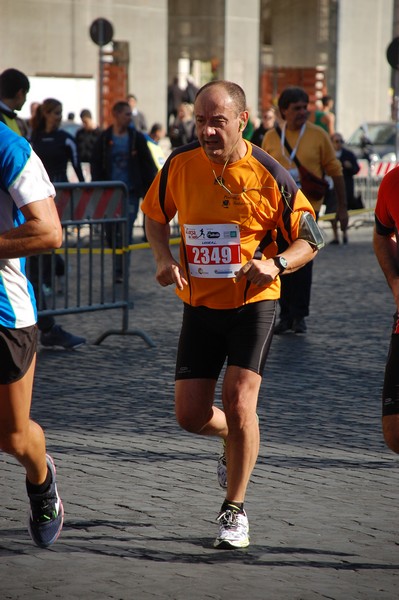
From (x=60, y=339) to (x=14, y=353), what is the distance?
527cm

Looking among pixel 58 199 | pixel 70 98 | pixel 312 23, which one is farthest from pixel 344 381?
pixel 312 23

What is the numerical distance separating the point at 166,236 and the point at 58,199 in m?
4.44

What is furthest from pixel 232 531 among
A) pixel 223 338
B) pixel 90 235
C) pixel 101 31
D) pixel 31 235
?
pixel 101 31

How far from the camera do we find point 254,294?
526 cm

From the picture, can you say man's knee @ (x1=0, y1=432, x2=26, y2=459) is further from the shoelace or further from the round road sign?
the round road sign

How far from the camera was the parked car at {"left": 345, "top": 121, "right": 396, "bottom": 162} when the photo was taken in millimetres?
29636

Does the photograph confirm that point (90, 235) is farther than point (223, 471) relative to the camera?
Yes

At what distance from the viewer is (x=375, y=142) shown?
31.0m

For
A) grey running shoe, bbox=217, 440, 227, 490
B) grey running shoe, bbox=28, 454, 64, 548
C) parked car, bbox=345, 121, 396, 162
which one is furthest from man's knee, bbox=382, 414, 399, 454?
parked car, bbox=345, 121, 396, 162

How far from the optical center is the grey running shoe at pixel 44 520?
4.90m

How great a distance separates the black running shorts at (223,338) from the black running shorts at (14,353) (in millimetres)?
805

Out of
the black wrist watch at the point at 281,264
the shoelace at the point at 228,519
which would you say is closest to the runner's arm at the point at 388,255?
the black wrist watch at the point at 281,264

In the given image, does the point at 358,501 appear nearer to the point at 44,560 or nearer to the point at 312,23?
the point at 44,560

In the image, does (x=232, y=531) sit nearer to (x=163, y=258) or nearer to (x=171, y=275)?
(x=171, y=275)
